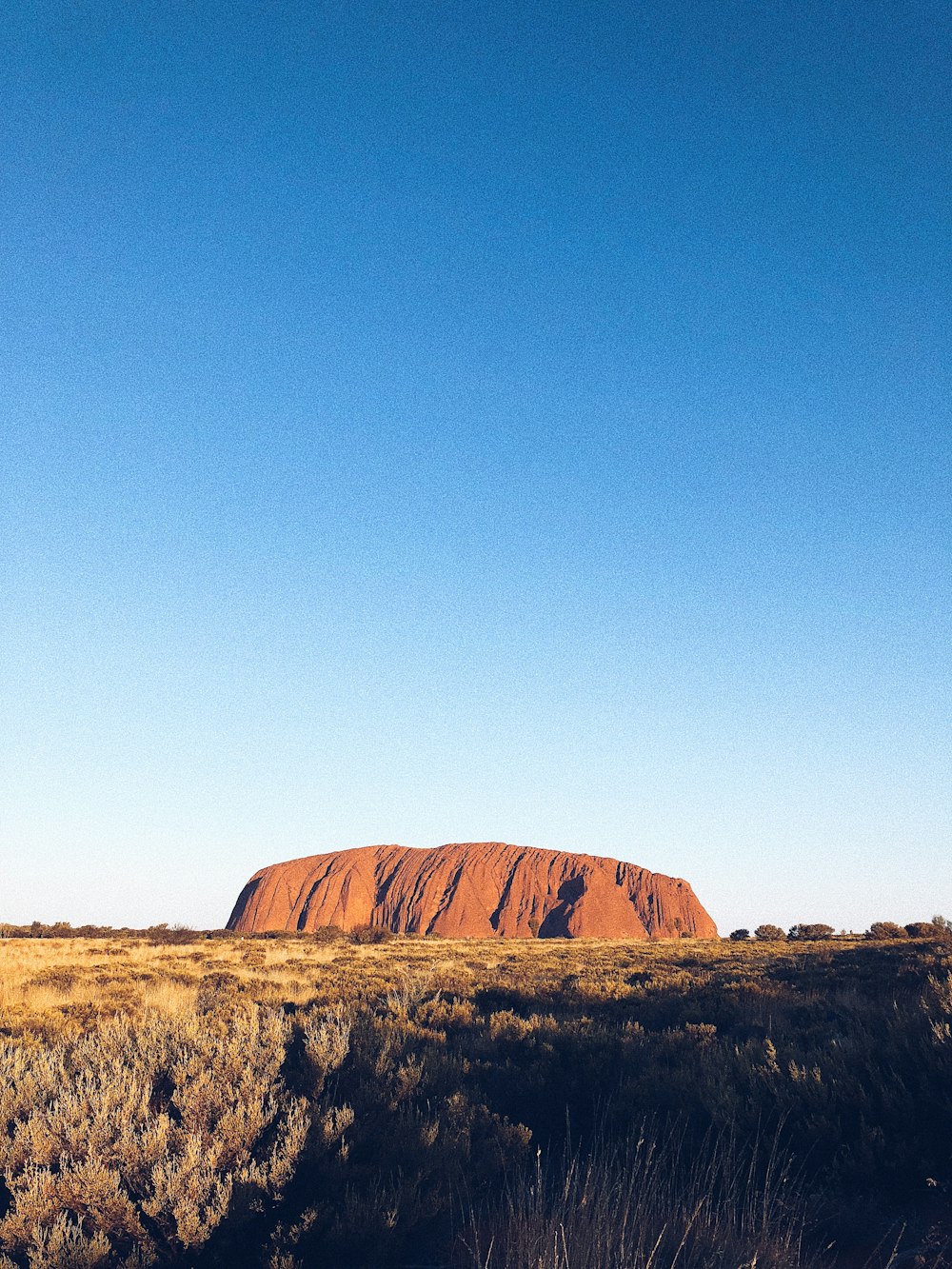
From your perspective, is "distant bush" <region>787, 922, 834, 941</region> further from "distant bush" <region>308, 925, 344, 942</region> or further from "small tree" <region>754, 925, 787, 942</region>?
"distant bush" <region>308, 925, 344, 942</region>

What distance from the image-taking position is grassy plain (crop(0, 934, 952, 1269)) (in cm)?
445

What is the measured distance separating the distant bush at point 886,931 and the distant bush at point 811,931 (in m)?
3.97

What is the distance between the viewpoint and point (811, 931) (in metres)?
50.2

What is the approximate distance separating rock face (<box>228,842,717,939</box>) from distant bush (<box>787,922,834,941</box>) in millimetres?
50108

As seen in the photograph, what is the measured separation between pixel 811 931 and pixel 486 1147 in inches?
2057

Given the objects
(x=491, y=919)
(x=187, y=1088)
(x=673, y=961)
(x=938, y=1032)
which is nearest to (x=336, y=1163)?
(x=187, y=1088)

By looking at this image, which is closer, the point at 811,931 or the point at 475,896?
the point at 811,931

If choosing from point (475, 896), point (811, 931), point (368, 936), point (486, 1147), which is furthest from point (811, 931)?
point (475, 896)

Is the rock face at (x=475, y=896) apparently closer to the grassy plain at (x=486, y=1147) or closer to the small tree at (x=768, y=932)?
the small tree at (x=768, y=932)

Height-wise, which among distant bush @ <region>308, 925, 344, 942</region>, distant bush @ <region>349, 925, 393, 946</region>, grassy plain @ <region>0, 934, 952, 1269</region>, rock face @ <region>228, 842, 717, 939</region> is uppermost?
grassy plain @ <region>0, 934, 952, 1269</region>

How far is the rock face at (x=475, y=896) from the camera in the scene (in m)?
105

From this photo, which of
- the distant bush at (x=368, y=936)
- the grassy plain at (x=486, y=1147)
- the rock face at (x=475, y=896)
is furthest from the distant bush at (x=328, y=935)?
the rock face at (x=475, y=896)

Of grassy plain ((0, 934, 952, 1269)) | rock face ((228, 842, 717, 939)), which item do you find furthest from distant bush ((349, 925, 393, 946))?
rock face ((228, 842, 717, 939))

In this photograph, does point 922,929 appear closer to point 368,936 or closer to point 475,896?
point 368,936
